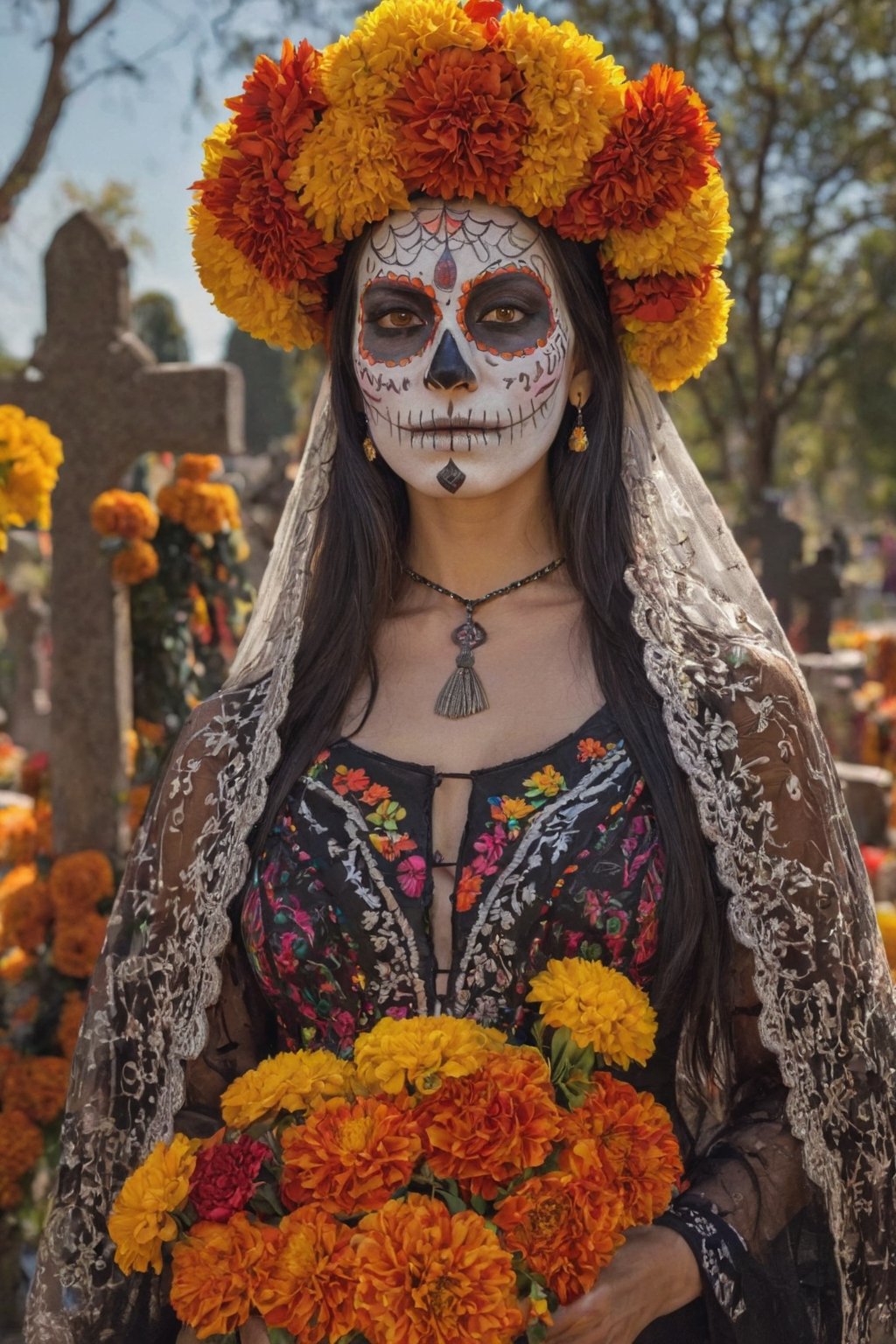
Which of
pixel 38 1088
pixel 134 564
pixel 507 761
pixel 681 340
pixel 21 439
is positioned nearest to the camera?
pixel 507 761

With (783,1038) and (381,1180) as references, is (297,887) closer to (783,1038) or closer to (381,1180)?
(381,1180)

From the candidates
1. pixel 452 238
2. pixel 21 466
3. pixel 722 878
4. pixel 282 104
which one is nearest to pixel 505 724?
pixel 722 878

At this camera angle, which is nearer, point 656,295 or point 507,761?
point 507,761

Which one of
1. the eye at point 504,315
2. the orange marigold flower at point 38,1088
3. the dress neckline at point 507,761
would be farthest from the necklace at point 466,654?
the orange marigold flower at point 38,1088

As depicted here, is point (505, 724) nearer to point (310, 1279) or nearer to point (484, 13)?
point (310, 1279)

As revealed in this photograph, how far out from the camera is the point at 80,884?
4758mm

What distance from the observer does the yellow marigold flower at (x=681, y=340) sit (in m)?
2.43

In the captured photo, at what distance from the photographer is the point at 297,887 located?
2.19 metres

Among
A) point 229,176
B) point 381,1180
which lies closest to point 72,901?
point 229,176

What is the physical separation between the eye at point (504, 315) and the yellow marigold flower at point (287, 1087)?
3.69 feet

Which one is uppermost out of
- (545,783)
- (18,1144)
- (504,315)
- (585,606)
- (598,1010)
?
(504,315)

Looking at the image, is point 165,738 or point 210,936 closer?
point 210,936

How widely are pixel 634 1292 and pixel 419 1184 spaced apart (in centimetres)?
35

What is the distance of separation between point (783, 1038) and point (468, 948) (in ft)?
1.52
